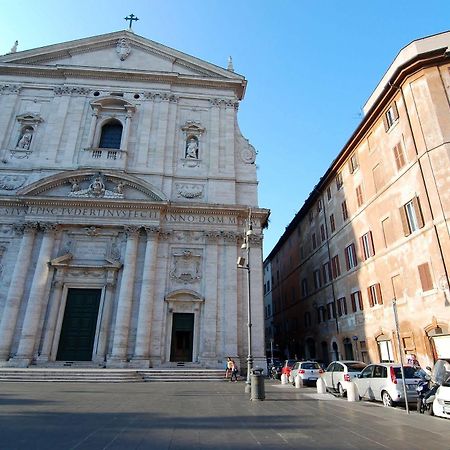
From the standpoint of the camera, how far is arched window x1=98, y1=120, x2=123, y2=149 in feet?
94.0

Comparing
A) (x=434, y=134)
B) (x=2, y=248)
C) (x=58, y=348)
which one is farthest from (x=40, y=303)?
(x=434, y=134)

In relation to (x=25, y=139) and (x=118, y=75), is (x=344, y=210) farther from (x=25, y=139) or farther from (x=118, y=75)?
(x=25, y=139)

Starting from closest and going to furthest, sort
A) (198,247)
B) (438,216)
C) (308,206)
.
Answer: (438,216)
(198,247)
(308,206)

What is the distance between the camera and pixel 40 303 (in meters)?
21.9

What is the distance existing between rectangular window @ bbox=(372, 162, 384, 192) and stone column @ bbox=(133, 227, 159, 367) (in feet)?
49.0

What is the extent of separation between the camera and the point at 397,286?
2002 cm

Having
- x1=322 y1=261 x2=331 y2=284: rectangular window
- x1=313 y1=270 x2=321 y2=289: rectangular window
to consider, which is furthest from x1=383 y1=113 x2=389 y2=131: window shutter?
x1=313 y1=270 x2=321 y2=289: rectangular window

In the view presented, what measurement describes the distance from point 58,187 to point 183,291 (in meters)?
11.6

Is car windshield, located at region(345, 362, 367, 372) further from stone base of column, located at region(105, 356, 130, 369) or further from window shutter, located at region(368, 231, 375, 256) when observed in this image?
stone base of column, located at region(105, 356, 130, 369)

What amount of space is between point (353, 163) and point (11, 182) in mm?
25359

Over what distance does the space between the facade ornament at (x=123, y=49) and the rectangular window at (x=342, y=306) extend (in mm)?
27577

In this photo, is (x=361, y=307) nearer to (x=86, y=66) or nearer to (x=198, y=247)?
(x=198, y=247)

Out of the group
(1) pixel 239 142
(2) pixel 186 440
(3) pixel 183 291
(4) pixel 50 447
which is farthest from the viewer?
(1) pixel 239 142

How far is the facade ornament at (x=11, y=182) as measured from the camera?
2517 cm
